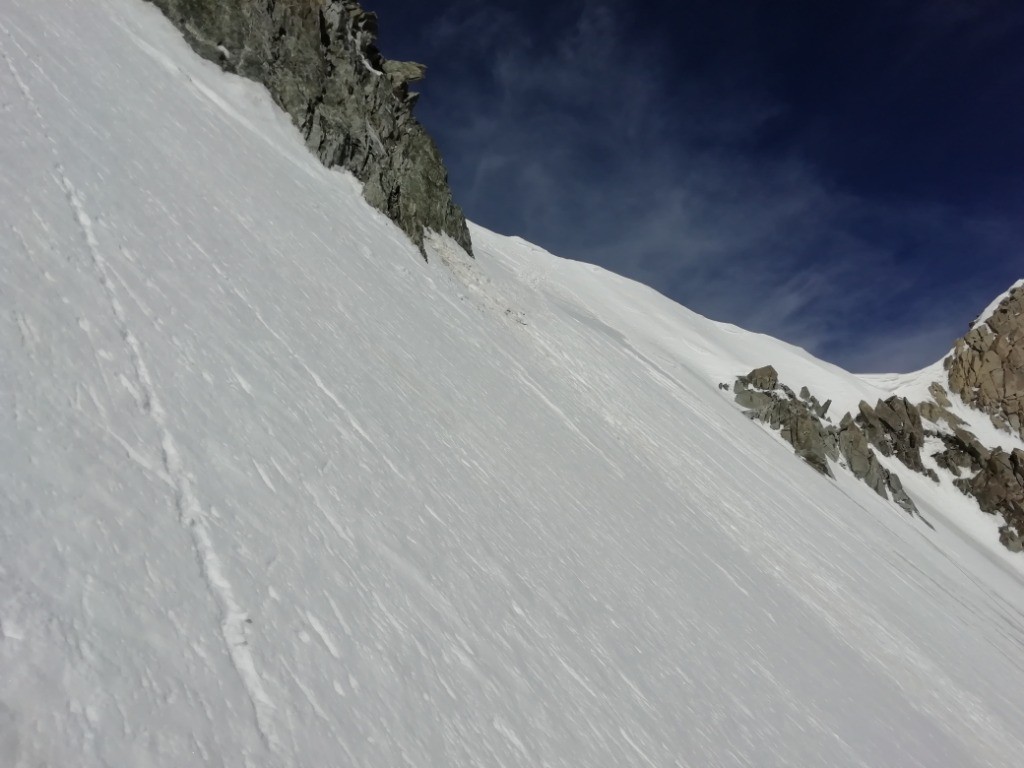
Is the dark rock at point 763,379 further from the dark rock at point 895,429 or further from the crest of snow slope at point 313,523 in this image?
the crest of snow slope at point 313,523

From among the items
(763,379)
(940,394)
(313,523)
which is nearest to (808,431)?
(763,379)

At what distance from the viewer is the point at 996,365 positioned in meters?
70.1

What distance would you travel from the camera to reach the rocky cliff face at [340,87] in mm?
19891

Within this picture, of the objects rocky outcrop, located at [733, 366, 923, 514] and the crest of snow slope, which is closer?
the crest of snow slope

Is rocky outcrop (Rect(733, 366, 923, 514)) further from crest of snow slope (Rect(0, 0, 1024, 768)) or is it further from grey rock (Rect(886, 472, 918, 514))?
crest of snow slope (Rect(0, 0, 1024, 768))

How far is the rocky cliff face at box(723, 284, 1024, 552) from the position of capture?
42.8 meters

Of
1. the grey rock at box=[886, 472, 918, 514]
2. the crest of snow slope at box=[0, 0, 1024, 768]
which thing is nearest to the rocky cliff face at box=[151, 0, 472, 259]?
the crest of snow slope at box=[0, 0, 1024, 768]

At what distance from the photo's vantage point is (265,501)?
4676 mm

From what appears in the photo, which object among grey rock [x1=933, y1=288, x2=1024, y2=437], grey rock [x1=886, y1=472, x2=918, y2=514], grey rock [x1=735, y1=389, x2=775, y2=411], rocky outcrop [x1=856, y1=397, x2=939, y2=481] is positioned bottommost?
grey rock [x1=735, y1=389, x2=775, y2=411]

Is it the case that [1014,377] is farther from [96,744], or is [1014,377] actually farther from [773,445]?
[96,744]

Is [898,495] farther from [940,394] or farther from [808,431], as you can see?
[940,394]

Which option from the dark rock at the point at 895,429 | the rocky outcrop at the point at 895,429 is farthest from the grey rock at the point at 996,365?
the dark rock at the point at 895,429

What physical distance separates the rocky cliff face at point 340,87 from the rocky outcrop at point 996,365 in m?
67.3

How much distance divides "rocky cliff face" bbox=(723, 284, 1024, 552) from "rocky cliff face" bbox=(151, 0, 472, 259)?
26312mm
